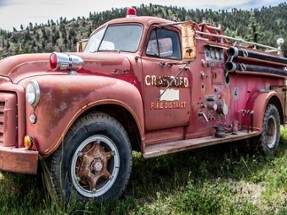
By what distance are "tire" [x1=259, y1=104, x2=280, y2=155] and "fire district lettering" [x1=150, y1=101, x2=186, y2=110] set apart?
217 centimetres

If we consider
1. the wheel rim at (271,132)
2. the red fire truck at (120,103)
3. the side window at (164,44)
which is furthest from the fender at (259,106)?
the side window at (164,44)

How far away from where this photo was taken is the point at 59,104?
3.47 meters

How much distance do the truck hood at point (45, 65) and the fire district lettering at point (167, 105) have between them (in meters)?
0.57

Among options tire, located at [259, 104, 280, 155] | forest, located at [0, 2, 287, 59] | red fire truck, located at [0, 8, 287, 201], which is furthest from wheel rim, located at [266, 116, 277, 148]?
forest, located at [0, 2, 287, 59]

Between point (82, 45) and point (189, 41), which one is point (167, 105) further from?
point (82, 45)

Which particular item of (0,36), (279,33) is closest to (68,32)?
(0,36)

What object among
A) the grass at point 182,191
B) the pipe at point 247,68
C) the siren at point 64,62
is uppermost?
the siren at point 64,62

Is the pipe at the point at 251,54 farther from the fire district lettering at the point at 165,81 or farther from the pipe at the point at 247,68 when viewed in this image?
the fire district lettering at the point at 165,81

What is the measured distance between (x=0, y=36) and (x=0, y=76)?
141 metres

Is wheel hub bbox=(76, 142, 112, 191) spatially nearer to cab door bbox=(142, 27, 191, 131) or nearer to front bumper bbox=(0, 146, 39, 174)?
front bumper bbox=(0, 146, 39, 174)

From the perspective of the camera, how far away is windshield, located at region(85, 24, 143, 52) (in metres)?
4.82

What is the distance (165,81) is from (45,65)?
5.15ft

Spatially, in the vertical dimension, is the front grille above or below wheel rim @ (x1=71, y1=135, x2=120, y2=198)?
above

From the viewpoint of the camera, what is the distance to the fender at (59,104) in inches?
134
